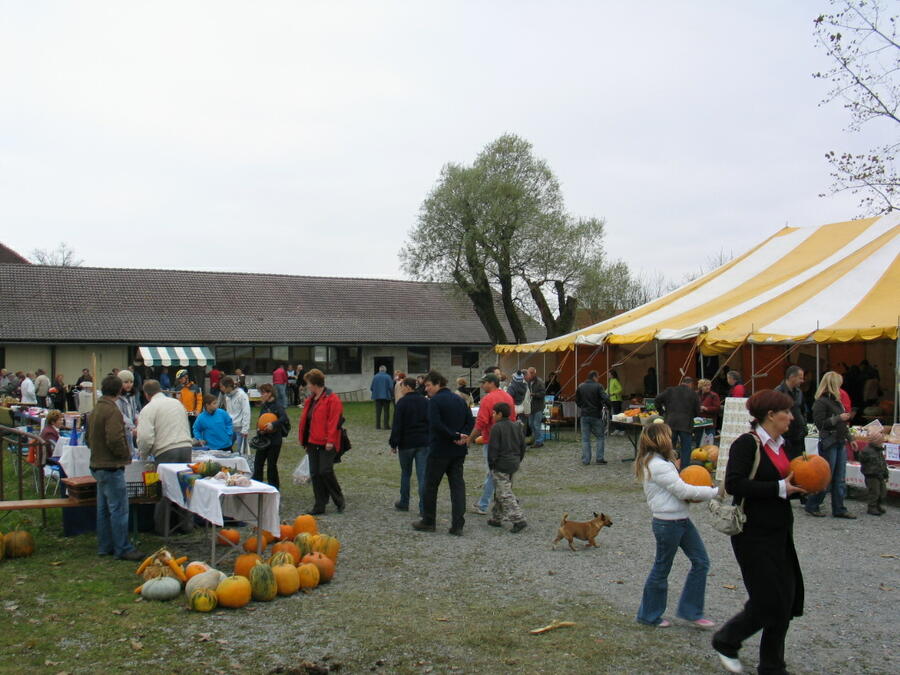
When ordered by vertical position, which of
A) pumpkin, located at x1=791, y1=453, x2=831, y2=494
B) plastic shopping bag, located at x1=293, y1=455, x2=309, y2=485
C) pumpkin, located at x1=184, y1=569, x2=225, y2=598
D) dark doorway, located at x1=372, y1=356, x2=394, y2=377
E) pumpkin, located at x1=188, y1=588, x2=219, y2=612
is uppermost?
dark doorway, located at x1=372, y1=356, x2=394, y2=377

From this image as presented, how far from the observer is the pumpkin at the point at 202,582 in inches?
234

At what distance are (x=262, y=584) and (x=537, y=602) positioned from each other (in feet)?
6.82

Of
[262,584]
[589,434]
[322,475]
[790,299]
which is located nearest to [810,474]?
[262,584]

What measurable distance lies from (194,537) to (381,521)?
205 centimetres

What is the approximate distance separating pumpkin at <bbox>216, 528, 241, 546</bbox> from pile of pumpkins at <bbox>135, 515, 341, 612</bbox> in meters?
0.68

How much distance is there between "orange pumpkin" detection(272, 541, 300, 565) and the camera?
22.3ft

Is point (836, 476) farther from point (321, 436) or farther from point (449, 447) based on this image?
point (321, 436)

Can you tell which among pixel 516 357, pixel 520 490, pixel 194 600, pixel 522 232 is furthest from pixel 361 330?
pixel 194 600

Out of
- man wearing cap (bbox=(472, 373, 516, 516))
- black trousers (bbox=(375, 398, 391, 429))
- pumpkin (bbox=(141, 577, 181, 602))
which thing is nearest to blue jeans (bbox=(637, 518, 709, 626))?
pumpkin (bbox=(141, 577, 181, 602))

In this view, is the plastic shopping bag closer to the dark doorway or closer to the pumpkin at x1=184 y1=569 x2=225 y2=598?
the pumpkin at x1=184 y1=569 x2=225 y2=598

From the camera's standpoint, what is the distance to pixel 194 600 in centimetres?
584

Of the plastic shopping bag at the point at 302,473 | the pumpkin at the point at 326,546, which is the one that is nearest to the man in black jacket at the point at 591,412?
the plastic shopping bag at the point at 302,473

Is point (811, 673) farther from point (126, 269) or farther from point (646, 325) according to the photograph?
point (126, 269)

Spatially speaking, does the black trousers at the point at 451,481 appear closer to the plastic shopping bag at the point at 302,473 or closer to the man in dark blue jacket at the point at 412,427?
the man in dark blue jacket at the point at 412,427
